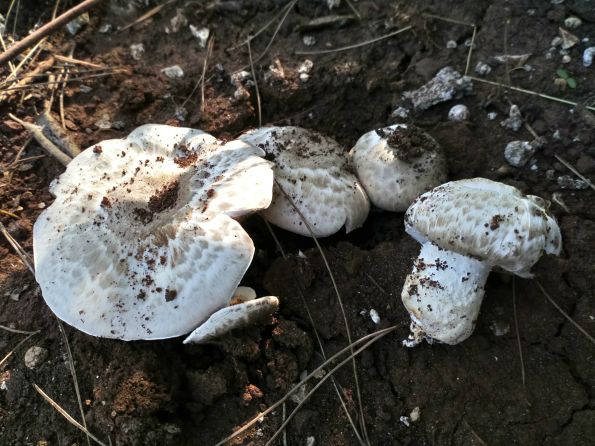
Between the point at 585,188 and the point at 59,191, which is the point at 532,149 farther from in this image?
the point at 59,191

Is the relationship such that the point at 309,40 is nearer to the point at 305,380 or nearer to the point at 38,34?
the point at 38,34

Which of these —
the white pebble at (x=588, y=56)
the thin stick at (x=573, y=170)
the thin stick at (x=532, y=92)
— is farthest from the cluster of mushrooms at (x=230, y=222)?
the white pebble at (x=588, y=56)

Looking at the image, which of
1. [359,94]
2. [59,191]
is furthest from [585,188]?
[59,191]

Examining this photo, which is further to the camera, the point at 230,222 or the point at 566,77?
the point at 566,77

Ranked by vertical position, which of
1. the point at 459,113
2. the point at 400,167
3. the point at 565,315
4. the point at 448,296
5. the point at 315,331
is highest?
the point at 459,113

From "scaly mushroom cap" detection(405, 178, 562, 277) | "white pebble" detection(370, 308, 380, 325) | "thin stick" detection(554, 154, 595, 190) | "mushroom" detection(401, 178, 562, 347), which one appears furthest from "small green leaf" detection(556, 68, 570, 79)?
"white pebble" detection(370, 308, 380, 325)

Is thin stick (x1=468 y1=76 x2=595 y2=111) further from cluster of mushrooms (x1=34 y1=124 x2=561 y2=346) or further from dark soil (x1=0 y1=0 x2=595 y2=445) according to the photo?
cluster of mushrooms (x1=34 y1=124 x2=561 y2=346)

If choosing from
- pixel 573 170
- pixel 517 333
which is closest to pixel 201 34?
pixel 573 170
